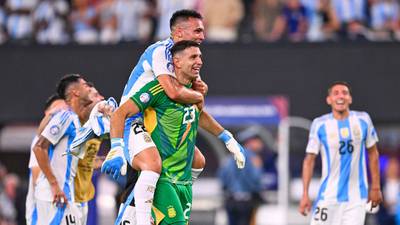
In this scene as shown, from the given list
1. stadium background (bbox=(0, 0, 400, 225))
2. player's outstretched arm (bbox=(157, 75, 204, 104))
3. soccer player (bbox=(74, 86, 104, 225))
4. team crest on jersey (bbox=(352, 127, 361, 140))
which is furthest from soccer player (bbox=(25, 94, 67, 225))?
stadium background (bbox=(0, 0, 400, 225))

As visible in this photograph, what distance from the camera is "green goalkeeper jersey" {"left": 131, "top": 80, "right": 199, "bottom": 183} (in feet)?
37.0

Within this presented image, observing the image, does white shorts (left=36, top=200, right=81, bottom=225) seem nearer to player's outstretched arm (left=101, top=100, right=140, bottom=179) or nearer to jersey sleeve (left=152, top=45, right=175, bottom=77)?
player's outstretched arm (left=101, top=100, right=140, bottom=179)

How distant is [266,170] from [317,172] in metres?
1.09

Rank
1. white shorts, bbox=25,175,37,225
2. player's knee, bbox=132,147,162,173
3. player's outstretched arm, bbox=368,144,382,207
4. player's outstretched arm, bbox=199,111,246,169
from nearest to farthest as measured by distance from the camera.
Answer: player's knee, bbox=132,147,162,173
player's outstretched arm, bbox=199,111,246,169
white shorts, bbox=25,175,37,225
player's outstretched arm, bbox=368,144,382,207

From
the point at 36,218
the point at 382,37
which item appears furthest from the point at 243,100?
the point at 36,218

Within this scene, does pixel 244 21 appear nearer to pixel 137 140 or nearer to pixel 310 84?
pixel 310 84

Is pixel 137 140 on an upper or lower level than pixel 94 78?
lower

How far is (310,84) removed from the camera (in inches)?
854

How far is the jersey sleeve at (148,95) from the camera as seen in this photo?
11.2 metres

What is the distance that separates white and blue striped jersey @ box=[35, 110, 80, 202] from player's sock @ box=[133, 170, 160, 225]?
228 centimetres

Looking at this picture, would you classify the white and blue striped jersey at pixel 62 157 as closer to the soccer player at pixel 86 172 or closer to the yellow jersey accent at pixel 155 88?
the soccer player at pixel 86 172

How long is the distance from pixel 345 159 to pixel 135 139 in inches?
145

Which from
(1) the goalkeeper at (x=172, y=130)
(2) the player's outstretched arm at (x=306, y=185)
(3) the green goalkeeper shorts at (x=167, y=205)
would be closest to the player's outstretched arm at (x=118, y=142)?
(1) the goalkeeper at (x=172, y=130)

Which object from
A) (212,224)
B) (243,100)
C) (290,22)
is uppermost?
(290,22)
